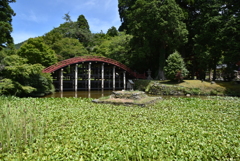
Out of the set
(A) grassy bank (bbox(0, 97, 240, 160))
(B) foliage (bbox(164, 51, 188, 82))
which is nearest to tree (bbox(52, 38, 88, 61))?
(B) foliage (bbox(164, 51, 188, 82))

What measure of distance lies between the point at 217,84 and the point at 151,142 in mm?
21877

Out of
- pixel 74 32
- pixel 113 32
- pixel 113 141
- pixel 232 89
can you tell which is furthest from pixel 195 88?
pixel 113 32

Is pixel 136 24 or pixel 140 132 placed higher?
pixel 136 24

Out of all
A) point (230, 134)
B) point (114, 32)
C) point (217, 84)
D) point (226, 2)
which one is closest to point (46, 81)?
point (230, 134)

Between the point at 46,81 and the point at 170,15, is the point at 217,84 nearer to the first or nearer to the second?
the point at 170,15

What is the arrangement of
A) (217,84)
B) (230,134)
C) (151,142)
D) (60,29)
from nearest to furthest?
(151,142), (230,134), (217,84), (60,29)

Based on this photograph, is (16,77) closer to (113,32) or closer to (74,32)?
(74,32)

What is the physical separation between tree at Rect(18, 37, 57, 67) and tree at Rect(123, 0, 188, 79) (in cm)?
1451

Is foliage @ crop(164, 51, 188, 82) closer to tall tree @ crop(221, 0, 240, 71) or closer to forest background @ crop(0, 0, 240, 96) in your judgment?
forest background @ crop(0, 0, 240, 96)

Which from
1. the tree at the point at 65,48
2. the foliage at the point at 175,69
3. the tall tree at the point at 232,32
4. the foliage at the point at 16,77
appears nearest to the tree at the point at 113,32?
the tree at the point at 65,48

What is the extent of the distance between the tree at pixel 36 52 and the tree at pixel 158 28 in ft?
47.6

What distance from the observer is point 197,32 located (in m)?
27.8

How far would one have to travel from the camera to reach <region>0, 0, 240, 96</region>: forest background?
58.8ft

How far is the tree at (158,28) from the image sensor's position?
82.2 feet
